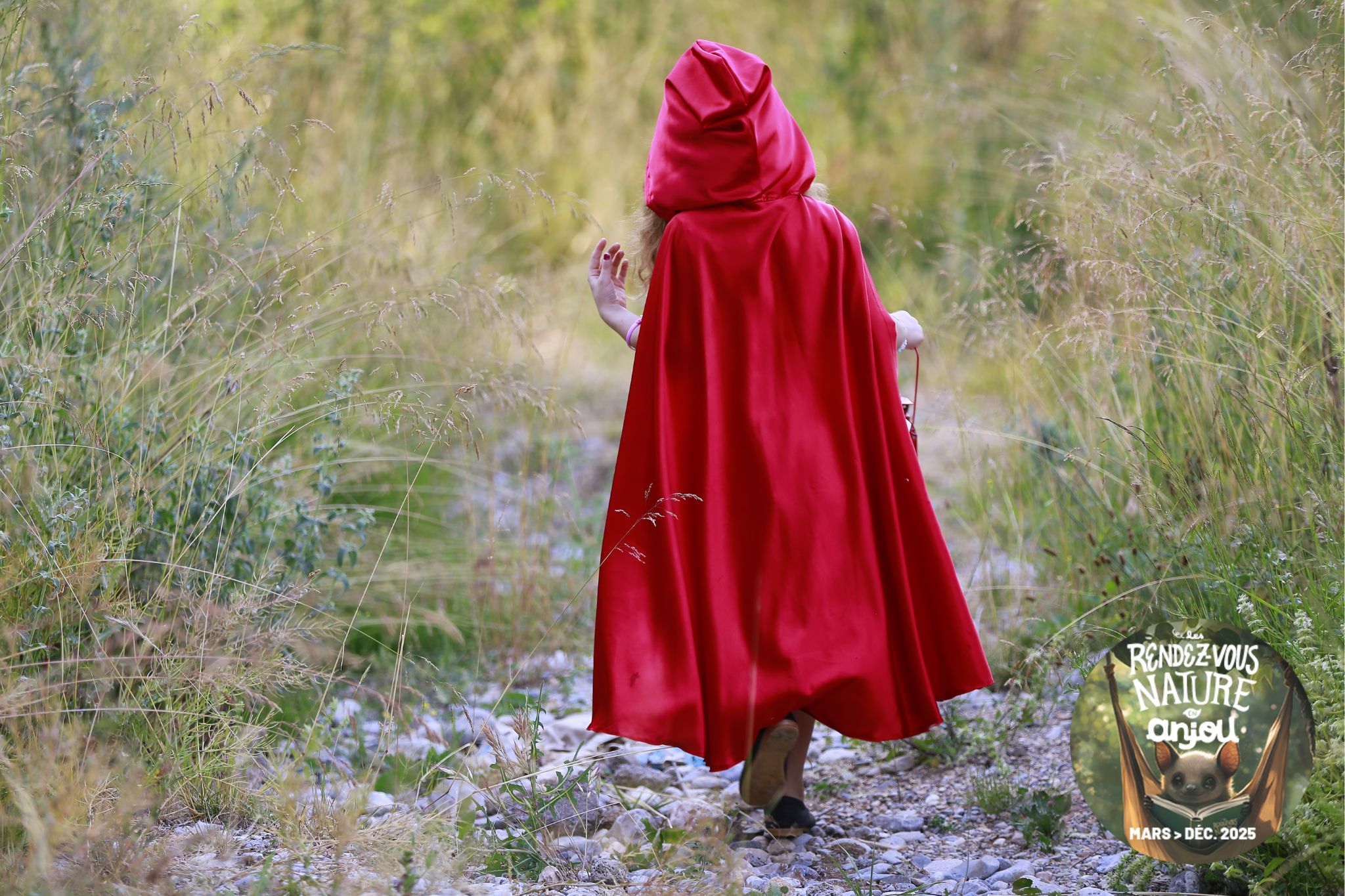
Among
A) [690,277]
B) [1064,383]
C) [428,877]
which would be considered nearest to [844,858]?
[428,877]

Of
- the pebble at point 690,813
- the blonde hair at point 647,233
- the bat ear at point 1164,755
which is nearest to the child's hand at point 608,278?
the blonde hair at point 647,233

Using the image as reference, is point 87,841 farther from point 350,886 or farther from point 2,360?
point 2,360

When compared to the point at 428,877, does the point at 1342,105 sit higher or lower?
higher

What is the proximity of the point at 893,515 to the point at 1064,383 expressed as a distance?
1.33 metres

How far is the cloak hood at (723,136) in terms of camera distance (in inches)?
93.4

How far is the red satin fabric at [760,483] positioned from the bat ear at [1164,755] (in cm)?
45

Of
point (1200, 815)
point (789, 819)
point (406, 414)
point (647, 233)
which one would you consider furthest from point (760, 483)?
point (406, 414)

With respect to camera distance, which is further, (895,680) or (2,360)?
(895,680)

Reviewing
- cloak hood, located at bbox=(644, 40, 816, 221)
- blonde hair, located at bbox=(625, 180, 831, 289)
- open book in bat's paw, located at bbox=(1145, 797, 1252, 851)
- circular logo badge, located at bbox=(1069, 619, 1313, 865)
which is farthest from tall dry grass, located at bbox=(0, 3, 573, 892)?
open book in bat's paw, located at bbox=(1145, 797, 1252, 851)

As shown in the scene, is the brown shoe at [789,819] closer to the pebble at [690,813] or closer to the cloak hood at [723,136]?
the pebble at [690,813]

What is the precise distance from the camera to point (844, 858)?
2443 mm

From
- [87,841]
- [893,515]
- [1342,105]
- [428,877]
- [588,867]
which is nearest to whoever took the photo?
[87,841]

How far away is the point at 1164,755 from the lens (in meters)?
1.98

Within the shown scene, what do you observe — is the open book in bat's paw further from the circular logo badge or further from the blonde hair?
the blonde hair
